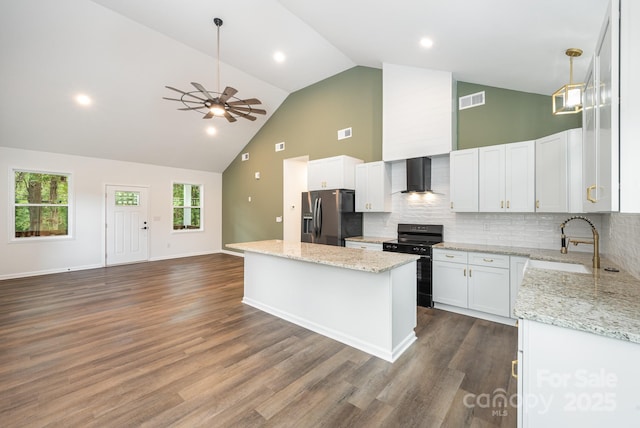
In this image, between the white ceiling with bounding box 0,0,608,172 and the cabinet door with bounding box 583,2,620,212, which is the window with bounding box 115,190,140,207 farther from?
the cabinet door with bounding box 583,2,620,212

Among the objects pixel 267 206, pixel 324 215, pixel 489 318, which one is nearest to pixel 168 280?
pixel 267 206

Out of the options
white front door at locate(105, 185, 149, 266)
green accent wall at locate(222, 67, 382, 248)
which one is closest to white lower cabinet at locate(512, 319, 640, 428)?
green accent wall at locate(222, 67, 382, 248)

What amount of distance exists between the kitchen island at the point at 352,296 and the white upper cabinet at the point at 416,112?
2.16 metres

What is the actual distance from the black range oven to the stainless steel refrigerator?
0.85m

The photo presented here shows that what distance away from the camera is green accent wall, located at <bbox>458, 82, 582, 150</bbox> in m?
3.45

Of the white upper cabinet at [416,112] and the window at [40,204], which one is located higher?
the white upper cabinet at [416,112]

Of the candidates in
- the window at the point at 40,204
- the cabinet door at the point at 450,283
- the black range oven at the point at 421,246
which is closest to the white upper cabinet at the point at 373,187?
the black range oven at the point at 421,246

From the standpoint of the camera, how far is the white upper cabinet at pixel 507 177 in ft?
10.9

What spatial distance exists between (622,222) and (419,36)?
8.96 ft

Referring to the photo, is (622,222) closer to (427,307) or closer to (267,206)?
(427,307)

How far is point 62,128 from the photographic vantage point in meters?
5.57

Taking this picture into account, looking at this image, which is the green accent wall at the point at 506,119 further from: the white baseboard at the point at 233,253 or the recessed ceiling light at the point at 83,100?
the recessed ceiling light at the point at 83,100

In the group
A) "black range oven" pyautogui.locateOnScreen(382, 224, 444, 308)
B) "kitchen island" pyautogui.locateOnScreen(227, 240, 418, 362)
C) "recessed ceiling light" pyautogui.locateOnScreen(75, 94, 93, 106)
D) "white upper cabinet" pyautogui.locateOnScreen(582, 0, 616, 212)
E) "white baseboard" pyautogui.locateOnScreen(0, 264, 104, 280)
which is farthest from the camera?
"white baseboard" pyautogui.locateOnScreen(0, 264, 104, 280)

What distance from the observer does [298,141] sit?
6.56 metres
